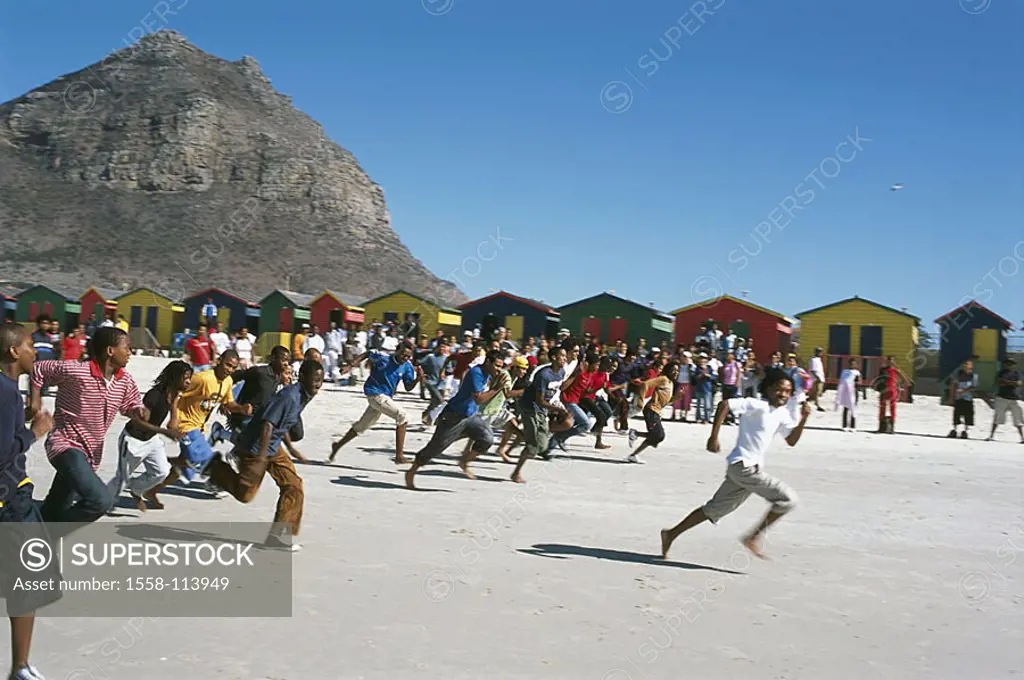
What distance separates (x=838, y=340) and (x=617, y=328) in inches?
327

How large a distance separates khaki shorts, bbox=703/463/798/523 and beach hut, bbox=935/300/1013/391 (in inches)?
1133

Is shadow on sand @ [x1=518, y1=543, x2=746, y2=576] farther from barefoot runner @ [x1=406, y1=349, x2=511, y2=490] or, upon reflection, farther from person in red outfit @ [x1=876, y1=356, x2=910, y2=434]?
person in red outfit @ [x1=876, y1=356, x2=910, y2=434]

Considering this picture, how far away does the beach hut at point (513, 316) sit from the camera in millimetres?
37719

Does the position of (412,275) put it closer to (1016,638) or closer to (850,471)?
(850,471)

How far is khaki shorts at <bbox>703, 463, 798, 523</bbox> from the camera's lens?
6555 millimetres

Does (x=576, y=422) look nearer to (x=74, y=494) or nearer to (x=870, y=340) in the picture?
(x=74, y=494)

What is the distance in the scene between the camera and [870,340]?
32750 mm

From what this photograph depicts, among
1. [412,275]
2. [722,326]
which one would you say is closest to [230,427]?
[722,326]

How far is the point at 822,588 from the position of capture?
243 inches

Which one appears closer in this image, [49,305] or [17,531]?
[17,531]

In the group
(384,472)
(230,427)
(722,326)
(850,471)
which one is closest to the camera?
(230,427)

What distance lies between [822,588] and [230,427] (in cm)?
594

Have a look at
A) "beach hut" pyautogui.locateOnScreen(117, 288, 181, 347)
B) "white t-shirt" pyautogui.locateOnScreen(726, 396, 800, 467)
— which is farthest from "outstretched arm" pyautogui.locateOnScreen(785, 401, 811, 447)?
"beach hut" pyautogui.locateOnScreen(117, 288, 181, 347)

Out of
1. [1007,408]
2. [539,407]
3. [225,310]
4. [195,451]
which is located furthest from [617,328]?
[195,451]
